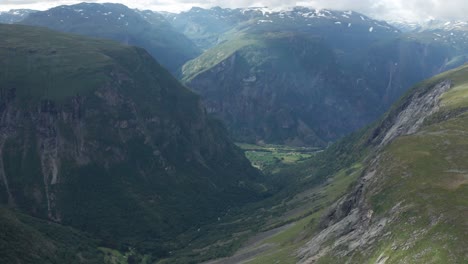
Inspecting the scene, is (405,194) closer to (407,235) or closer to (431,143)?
(407,235)

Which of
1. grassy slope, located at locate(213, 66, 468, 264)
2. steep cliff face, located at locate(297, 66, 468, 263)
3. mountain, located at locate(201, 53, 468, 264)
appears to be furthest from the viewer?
mountain, located at locate(201, 53, 468, 264)

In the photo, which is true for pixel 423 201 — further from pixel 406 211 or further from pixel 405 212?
pixel 405 212

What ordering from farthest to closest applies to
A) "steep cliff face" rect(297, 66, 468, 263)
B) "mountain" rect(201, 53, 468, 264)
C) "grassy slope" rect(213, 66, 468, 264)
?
"mountain" rect(201, 53, 468, 264) → "steep cliff face" rect(297, 66, 468, 263) → "grassy slope" rect(213, 66, 468, 264)

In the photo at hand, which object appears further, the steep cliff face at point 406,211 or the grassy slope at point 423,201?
the steep cliff face at point 406,211

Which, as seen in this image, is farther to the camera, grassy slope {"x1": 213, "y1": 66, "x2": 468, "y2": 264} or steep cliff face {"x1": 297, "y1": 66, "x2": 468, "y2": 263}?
steep cliff face {"x1": 297, "y1": 66, "x2": 468, "y2": 263}

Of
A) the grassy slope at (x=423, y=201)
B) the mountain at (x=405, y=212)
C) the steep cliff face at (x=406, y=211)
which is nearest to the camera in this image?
the grassy slope at (x=423, y=201)

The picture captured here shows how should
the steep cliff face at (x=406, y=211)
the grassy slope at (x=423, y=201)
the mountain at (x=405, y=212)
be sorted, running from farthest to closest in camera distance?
the mountain at (x=405, y=212) < the steep cliff face at (x=406, y=211) < the grassy slope at (x=423, y=201)

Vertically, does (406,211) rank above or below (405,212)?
above

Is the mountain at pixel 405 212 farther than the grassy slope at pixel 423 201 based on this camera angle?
Yes

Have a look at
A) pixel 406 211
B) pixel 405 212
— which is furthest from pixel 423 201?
pixel 405 212
